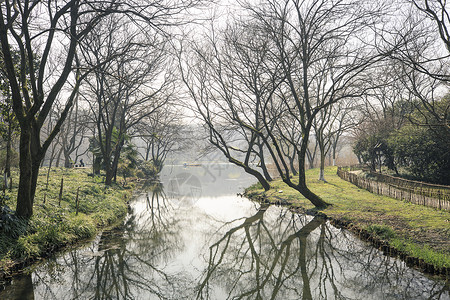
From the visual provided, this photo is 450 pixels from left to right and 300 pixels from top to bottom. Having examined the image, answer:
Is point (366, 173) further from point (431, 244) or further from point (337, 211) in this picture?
point (431, 244)

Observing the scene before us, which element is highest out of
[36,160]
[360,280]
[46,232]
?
[36,160]

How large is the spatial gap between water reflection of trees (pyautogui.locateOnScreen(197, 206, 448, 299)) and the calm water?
2 cm

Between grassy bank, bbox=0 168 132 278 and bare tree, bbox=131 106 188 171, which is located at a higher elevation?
bare tree, bbox=131 106 188 171

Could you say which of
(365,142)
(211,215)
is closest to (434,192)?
(211,215)

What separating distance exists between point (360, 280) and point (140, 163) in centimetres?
3333

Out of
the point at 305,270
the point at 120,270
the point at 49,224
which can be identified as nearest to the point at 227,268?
the point at 305,270

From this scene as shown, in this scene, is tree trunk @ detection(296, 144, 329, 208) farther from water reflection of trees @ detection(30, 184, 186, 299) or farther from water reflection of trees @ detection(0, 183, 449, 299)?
water reflection of trees @ detection(30, 184, 186, 299)

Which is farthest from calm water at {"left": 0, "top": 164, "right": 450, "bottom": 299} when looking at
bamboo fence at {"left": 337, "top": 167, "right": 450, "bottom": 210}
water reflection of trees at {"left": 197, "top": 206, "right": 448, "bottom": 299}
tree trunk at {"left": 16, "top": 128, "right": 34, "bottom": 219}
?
bamboo fence at {"left": 337, "top": 167, "right": 450, "bottom": 210}

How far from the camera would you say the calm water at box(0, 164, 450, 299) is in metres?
6.32

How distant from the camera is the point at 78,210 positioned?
37.9 feet

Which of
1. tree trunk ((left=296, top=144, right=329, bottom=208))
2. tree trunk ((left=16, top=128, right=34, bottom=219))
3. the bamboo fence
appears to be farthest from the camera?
tree trunk ((left=296, top=144, right=329, bottom=208))

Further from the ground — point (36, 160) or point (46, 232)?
point (36, 160)

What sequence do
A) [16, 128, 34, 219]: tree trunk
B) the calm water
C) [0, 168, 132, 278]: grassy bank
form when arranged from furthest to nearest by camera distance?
[16, 128, 34, 219]: tree trunk, [0, 168, 132, 278]: grassy bank, the calm water

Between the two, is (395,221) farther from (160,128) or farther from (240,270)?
(160,128)
